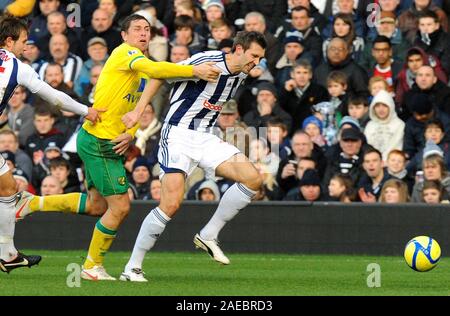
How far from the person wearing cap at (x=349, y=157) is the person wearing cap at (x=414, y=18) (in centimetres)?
204

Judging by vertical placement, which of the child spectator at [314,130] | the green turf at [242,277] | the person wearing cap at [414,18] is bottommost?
the green turf at [242,277]

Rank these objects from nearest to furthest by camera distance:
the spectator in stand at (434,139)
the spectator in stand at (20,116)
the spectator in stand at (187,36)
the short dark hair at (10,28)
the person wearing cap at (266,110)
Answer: the short dark hair at (10,28) → the spectator in stand at (434,139) → the person wearing cap at (266,110) → the spectator in stand at (20,116) → the spectator in stand at (187,36)

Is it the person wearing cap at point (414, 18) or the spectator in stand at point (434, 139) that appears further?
the person wearing cap at point (414, 18)

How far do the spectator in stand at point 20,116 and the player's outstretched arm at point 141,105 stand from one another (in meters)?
7.17

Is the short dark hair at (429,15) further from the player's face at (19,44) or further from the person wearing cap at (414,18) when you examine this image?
the player's face at (19,44)

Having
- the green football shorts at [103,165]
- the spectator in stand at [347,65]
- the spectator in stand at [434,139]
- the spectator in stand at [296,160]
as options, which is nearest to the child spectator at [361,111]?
the spectator in stand at [347,65]

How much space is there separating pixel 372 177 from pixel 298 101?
1927mm

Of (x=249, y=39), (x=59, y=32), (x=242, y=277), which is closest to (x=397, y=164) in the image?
(x=242, y=277)

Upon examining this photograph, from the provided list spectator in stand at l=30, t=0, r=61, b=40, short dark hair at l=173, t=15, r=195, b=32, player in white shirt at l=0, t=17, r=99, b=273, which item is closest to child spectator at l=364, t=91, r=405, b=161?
short dark hair at l=173, t=15, r=195, b=32

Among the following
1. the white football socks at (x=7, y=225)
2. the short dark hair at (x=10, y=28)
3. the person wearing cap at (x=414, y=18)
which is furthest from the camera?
the person wearing cap at (x=414, y=18)

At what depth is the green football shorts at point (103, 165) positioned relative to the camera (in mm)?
12602

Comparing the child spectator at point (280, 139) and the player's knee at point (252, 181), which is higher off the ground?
the child spectator at point (280, 139)

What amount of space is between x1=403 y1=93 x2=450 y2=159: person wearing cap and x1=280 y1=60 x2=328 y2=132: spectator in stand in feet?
4.30

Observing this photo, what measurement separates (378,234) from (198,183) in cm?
253
